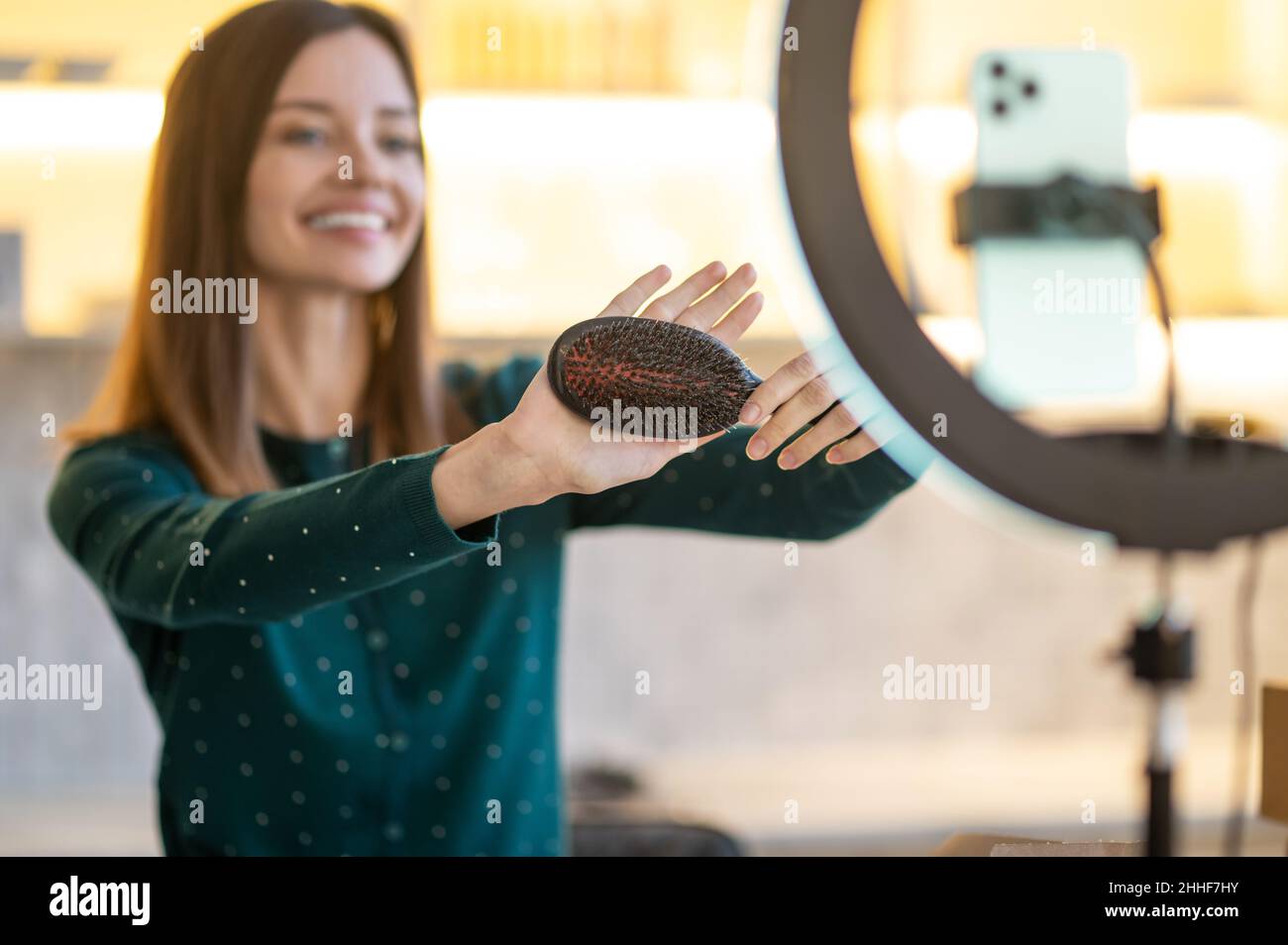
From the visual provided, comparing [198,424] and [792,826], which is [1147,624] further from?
[792,826]

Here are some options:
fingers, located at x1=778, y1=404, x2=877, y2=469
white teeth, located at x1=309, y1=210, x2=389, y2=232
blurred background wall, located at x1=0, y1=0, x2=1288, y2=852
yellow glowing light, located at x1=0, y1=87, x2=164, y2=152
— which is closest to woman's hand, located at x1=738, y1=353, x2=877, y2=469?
fingers, located at x1=778, y1=404, x2=877, y2=469

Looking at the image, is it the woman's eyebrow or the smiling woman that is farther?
the woman's eyebrow

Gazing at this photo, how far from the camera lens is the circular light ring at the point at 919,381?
306 millimetres

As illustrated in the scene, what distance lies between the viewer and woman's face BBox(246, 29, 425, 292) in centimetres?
52

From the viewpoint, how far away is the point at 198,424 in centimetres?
61

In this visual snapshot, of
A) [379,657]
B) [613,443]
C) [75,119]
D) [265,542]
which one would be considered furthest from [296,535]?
[75,119]

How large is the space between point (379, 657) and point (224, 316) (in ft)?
0.70

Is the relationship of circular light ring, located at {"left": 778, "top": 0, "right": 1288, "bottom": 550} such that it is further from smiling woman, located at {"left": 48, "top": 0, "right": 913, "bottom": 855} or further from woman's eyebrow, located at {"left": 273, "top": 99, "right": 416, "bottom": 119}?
woman's eyebrow, located at {"left": 273, "top": 99, "right": 416, "bottom": 119}

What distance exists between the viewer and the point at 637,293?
375 millimetres

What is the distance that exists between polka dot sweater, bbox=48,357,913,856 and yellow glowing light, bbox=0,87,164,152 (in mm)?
915

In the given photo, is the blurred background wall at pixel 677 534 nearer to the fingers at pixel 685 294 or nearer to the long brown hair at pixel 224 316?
the long brown hair at pixel 224 316

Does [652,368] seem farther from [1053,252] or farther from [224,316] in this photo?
[224,316]
